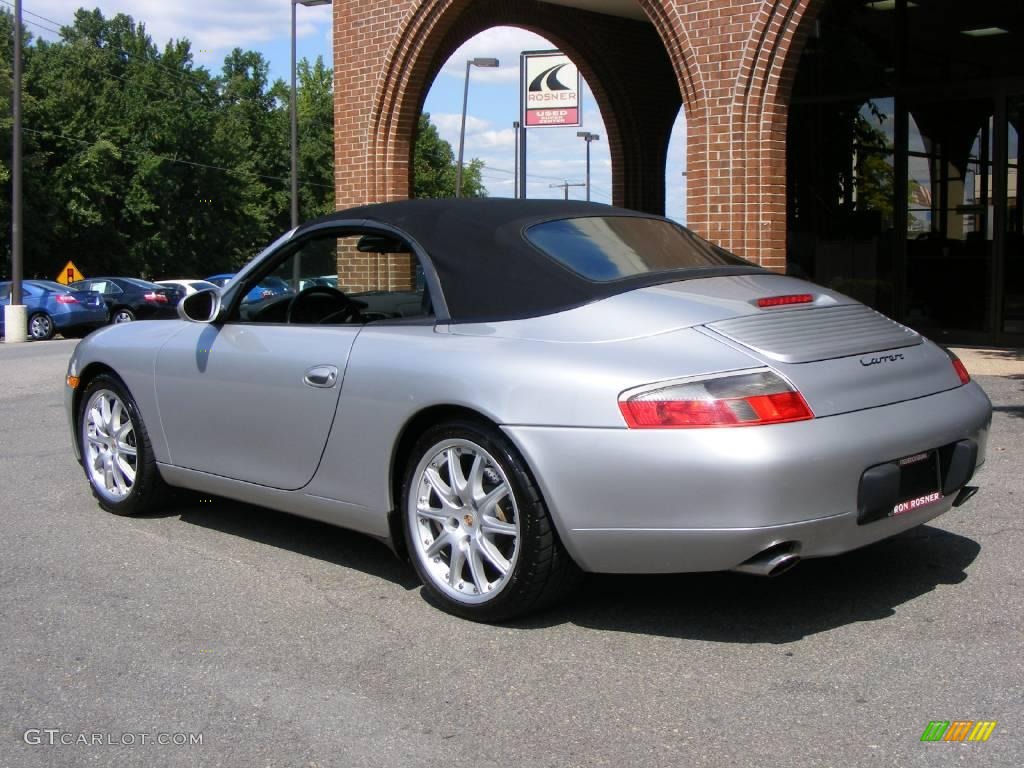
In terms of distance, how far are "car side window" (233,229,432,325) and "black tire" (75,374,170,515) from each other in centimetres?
91

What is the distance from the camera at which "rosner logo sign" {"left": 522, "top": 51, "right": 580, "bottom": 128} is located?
18.3 meters

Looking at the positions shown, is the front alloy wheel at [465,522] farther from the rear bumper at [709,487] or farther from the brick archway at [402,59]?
the brick archway at [402,59]

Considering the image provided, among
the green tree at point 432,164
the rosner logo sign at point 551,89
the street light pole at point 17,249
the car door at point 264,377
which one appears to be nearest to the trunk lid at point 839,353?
the car door at point 264,377

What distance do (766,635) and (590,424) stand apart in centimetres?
100

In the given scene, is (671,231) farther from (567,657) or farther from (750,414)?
(567,657)

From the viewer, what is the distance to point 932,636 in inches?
162

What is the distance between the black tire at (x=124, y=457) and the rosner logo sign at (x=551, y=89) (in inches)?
511

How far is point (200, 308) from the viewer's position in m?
5.62

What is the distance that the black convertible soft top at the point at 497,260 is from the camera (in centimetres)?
441

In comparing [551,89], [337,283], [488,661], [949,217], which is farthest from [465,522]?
[551,89]

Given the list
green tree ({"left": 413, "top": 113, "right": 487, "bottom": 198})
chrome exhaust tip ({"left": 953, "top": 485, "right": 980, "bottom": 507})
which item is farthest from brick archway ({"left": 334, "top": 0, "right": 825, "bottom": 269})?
green tree ({"left": 413, "top": 113, "right": 487, "bottom": 198})

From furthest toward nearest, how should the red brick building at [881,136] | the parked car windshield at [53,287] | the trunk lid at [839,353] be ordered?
the parked car windshield at [53,287], the red brick building at [881,136], the trunk lid at [839,353]

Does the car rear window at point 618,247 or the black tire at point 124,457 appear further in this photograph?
the black tire at point 124,457

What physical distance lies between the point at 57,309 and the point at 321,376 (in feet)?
81.5
